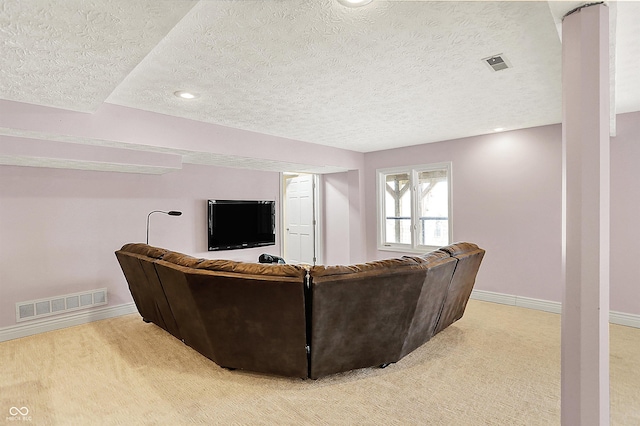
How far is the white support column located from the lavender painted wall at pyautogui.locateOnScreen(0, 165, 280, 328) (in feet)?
14.7

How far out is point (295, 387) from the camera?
242 cm

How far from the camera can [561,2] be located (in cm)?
141

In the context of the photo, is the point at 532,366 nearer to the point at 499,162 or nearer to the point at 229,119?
the point at 499,162

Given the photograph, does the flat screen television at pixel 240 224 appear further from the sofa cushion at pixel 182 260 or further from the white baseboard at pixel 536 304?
the white baseboard at pixel 536 304

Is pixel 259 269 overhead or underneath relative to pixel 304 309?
overhead

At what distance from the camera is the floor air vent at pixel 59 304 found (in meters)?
3.54

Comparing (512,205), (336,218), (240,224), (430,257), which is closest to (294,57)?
(430,257)

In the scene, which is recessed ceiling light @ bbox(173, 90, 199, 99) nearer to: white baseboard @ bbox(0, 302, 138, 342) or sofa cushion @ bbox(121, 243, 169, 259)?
sofa cushion @ bbox(121, 243, 169, 259)

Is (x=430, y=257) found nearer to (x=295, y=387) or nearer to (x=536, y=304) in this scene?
(x=295, y=387)

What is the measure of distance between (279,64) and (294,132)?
6.63 feet

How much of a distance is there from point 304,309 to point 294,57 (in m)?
1.71

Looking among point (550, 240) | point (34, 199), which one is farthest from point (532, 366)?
point (34, 199)

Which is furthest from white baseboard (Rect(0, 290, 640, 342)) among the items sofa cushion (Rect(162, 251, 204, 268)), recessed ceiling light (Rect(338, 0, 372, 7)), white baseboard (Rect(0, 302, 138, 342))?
recessed ceiling light (Rect(338, 0, 372, 7))

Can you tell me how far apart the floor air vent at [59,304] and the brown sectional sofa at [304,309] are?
1.88 meters
